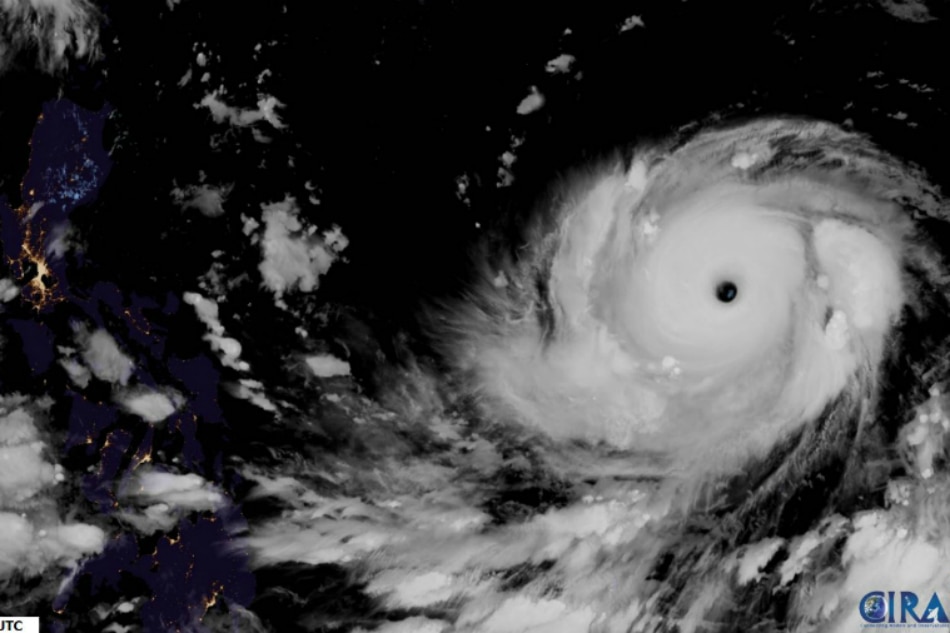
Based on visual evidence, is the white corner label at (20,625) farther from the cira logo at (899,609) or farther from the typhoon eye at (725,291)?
the cira logo at (899,609)

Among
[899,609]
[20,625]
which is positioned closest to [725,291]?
[899,609]

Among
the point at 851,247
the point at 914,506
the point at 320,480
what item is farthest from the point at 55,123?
the point at 914,506

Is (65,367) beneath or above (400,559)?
above

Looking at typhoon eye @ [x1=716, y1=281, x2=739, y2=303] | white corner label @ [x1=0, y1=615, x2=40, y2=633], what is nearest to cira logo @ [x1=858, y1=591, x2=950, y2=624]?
typhoon eye @ [x1=716, y1=281, x2=739, y2=303]

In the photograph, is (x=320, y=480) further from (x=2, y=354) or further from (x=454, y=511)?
(x=2, y=354)

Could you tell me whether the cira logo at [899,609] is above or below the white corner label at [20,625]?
below

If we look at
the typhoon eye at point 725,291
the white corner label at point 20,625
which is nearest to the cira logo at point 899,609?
the typhoon eye at point 725,291
